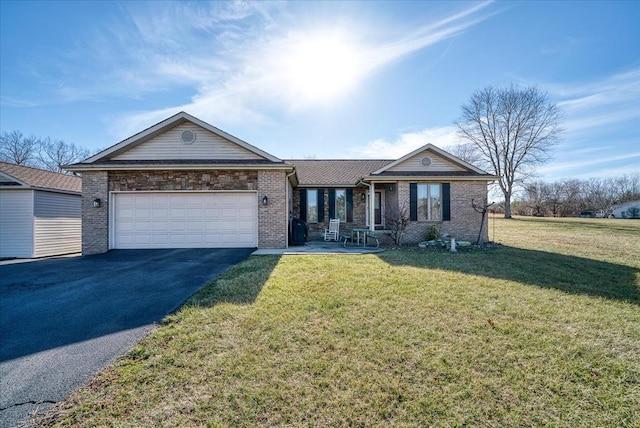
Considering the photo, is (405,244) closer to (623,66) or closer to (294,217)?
(294,217)

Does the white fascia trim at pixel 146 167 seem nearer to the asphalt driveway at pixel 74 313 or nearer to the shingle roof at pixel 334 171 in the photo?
the asphalt driveway at pixel 74 313

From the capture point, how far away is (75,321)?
4254mm

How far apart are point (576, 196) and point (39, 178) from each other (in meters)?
61.6

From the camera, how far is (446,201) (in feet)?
40.4

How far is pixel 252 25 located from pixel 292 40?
142 cm

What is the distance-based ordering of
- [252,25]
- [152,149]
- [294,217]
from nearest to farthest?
1. [252,25]
2. [152,149]
3. [294,217]

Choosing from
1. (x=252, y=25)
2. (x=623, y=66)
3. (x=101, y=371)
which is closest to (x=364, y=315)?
(x=101, y=371)

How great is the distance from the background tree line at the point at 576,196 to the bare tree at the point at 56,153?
61.3m

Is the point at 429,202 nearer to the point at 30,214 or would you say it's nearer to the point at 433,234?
the point at 433,234

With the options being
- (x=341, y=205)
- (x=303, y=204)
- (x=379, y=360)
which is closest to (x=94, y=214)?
(x=303, y=204)

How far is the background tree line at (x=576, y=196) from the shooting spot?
40.6 m

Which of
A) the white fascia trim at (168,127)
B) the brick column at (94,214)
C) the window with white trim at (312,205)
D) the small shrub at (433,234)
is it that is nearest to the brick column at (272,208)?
the white fascia trim at (168,127)

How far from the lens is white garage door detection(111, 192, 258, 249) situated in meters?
10.3

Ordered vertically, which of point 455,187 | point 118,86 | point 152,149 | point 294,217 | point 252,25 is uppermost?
point 252,25
